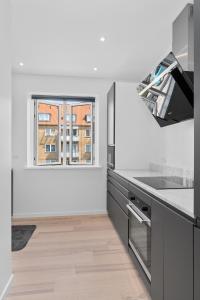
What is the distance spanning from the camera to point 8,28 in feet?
6.17

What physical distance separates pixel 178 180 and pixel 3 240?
5.99ft

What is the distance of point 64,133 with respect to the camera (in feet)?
14.0

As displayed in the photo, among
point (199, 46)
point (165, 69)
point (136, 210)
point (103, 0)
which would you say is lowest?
point (136, 210)

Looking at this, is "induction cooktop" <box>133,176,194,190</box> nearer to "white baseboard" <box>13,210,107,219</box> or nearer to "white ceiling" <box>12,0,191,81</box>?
"white ceiling" <box>12,0,191,81</box>

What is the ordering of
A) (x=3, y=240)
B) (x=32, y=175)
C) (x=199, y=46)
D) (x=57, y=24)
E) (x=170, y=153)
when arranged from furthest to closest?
(x=32, y=175)
(x=170, y=153)
(x=57, y=24)
(x=3, y=240)
(x=199, y=46)

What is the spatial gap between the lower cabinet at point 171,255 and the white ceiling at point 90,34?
6.24 ft

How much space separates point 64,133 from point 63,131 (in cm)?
5

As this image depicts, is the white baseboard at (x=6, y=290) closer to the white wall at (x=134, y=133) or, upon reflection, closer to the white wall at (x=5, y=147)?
the white wall at (x=5, y=147)

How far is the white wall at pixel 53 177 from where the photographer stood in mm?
3932

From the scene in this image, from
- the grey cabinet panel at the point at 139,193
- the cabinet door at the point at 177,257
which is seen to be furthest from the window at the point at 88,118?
the cabinet door at the point at 177,257

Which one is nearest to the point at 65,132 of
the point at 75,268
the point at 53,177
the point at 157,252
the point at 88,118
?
the point at 88,118

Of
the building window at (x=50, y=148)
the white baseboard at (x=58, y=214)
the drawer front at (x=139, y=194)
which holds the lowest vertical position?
the white baseboard at (x=58, y=214)

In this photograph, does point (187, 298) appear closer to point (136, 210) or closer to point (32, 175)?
point (136, 210)

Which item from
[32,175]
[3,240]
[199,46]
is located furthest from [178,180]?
[32,175]
